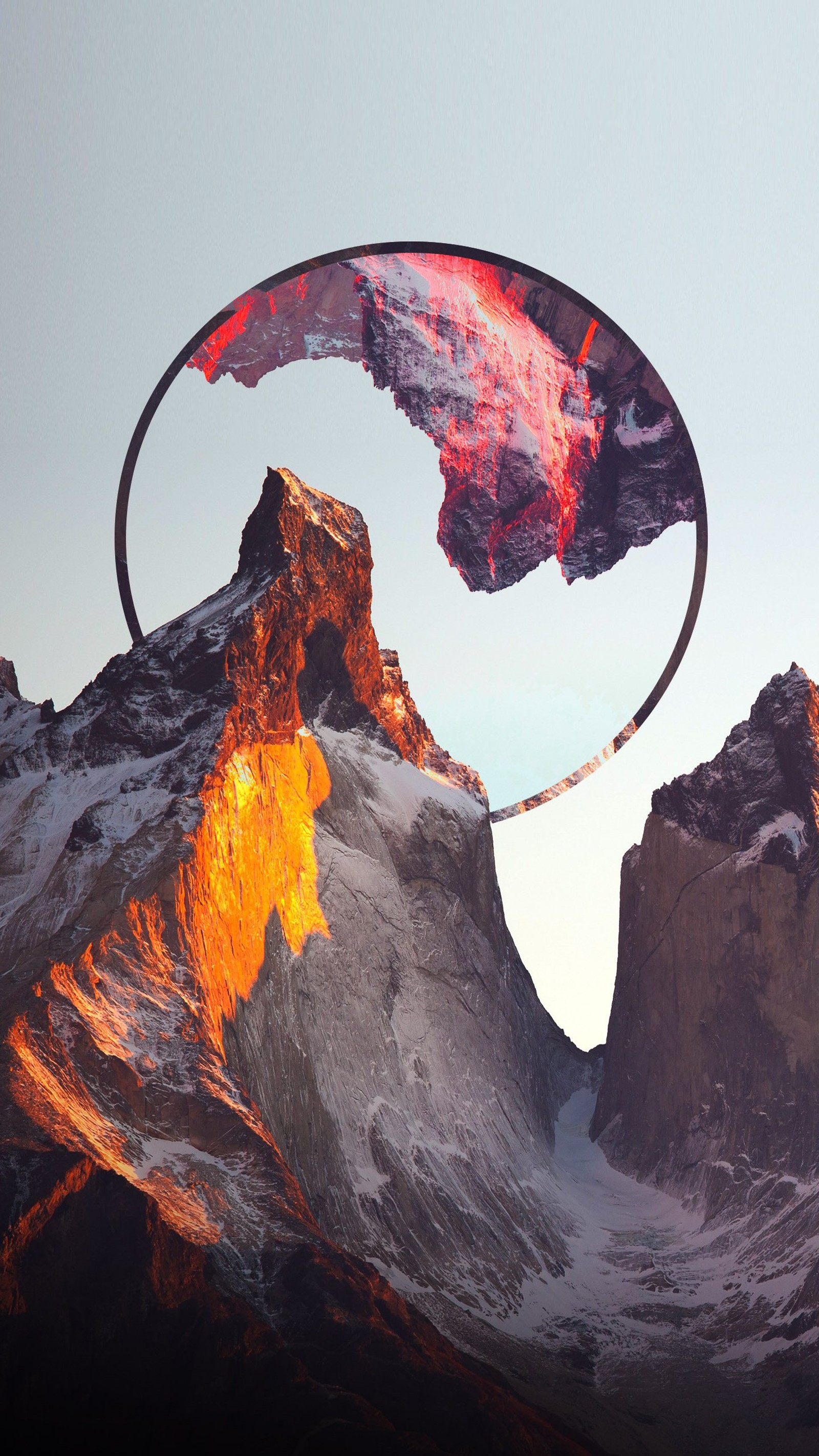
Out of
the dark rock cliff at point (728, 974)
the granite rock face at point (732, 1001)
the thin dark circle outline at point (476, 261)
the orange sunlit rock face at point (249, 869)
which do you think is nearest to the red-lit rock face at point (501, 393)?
the thin dark circle outline at point (476, 261)

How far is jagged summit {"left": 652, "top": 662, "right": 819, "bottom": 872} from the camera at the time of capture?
194 feet

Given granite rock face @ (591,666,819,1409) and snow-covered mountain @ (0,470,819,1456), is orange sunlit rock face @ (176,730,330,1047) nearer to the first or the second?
snow-covered mountain @ (0,470,819,1456)

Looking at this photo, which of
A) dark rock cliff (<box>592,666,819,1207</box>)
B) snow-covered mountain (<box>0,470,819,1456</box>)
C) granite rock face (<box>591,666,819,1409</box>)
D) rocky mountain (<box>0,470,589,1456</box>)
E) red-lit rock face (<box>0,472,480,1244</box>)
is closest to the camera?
rocky mountain (<box>0,470,589,1456</box>)

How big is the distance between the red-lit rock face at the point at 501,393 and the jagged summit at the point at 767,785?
42.7 ft

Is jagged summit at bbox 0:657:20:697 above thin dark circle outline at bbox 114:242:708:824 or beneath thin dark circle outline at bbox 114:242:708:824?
beneath

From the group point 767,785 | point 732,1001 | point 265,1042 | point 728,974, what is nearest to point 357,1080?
point 265,1042

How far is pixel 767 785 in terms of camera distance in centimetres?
6134

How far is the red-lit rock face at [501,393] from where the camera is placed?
49406 mm

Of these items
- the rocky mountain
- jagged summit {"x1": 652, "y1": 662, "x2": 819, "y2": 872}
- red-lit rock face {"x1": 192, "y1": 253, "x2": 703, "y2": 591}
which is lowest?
the rocky mountain

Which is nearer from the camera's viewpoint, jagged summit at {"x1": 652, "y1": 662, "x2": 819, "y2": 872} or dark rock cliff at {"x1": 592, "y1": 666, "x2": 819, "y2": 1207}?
dark rock cliff at {"x1": 592, "y1": 666, "x2": 819, "y2": 1207}

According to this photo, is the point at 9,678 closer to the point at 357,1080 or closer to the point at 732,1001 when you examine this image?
the point at 357,1080

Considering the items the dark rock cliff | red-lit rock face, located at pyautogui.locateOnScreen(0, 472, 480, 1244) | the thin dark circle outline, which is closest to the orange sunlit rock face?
red-lit rock face, located at pyautogui.locateOnScreen(0, 472, 480, 1244)

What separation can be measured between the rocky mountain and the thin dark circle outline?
3736mm

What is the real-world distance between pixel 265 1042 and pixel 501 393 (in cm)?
2520
